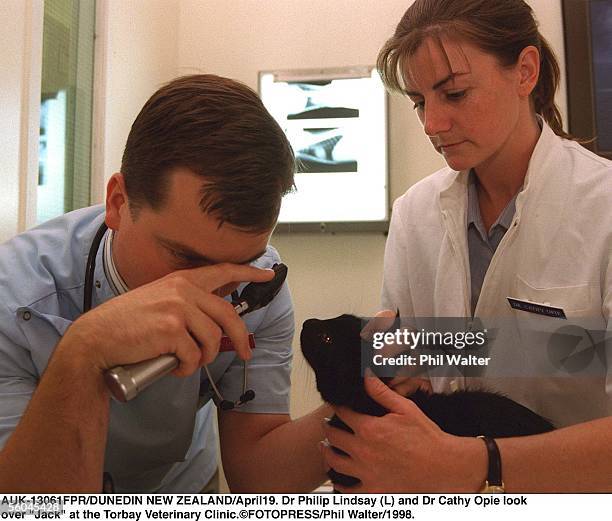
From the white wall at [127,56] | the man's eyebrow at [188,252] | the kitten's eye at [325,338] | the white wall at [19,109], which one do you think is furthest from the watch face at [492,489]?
the white wall at [127,56]

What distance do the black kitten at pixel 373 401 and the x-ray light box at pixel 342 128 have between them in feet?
2.00

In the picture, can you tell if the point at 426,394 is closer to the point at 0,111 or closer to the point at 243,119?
the point at 243,119

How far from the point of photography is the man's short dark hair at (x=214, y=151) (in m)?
0.61

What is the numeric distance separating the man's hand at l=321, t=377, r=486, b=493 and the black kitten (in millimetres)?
17

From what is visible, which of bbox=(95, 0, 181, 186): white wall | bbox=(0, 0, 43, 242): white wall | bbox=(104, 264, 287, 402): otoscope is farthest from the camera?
bbox=(95, 0, 181, 186): white wall

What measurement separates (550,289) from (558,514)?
240 mm

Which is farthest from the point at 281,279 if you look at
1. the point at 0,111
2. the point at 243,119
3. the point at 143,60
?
the point at 143,60

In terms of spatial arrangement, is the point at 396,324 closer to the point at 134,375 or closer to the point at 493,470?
the point at 493,470

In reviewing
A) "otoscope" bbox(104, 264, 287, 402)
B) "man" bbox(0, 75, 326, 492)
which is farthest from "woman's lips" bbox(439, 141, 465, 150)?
"otoscope" bbox(104, 264, 287, 402)

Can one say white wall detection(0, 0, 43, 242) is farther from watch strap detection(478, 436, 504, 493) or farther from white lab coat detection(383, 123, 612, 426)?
watch strap detection(478, 436, 504, 493)

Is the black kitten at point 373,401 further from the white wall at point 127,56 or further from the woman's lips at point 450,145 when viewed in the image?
the white wall at point 127,56

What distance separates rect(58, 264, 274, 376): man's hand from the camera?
50cm

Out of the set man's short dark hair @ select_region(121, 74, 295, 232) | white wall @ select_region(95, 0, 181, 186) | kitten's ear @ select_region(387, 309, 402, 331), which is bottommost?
kitten's ear @ select_region(387, 309, 402, 331)

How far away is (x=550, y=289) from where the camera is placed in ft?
2.04
